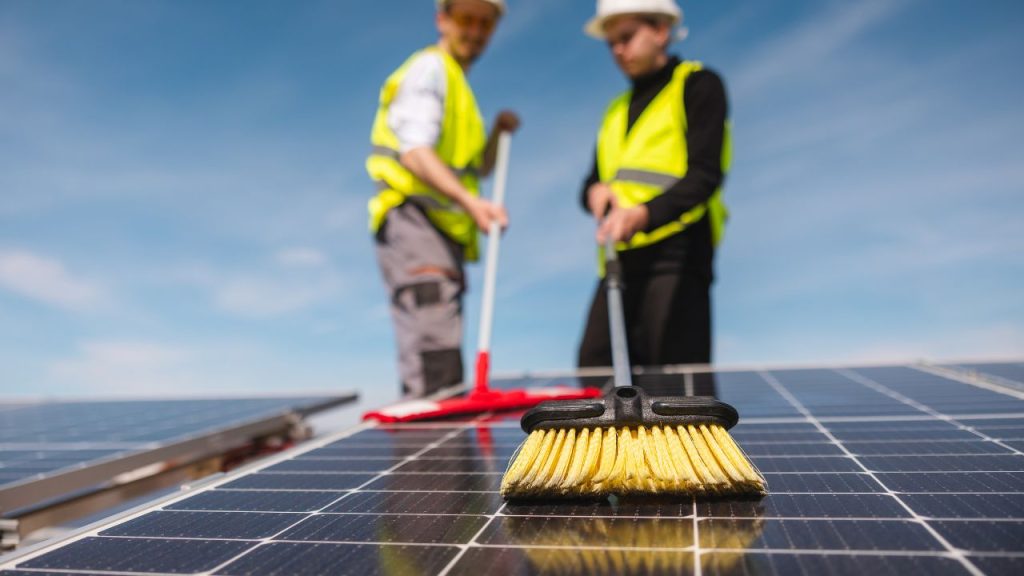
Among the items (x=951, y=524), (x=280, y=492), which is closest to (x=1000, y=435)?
(x=951, y=524)

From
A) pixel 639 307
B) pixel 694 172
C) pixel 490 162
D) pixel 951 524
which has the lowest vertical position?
pixel 951 524

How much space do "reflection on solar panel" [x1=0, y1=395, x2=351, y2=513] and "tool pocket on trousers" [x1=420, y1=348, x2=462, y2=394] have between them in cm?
127

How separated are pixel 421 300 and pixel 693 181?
2149 mm

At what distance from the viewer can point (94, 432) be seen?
5.30 metres

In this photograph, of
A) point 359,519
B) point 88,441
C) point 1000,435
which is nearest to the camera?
point 359,519

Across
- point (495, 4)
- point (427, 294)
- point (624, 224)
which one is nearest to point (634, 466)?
point (624, 224)

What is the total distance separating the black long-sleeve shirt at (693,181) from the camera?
479 cm

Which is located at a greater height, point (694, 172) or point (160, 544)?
point (694, 172)

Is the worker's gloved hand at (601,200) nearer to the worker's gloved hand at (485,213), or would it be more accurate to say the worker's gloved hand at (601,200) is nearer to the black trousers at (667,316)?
the black trousers at (667,316)

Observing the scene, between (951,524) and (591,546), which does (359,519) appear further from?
(951,524)

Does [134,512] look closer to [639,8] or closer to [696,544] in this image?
[696,544]

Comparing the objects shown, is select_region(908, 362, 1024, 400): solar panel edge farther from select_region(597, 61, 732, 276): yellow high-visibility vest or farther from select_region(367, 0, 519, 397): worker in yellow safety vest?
select_region(367, 0, 519, 397): worker in yellow safety vest

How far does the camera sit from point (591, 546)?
4.88 ft

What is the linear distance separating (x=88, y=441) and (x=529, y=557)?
15.1 feet
